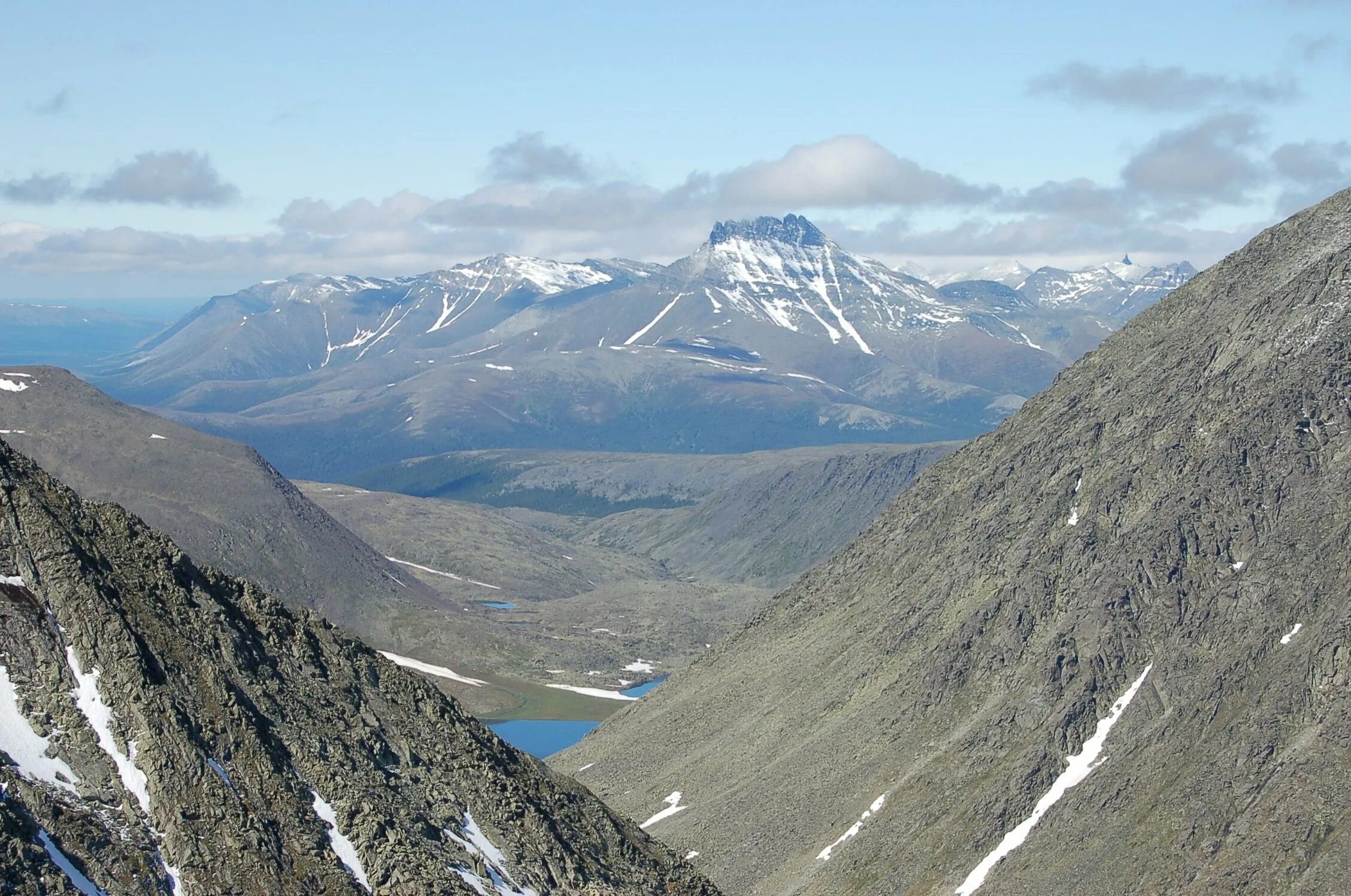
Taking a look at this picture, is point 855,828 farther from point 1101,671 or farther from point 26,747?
point 26,747

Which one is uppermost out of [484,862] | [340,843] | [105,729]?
[105,729]

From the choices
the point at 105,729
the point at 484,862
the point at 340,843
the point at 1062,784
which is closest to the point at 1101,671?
the point at 1062,784

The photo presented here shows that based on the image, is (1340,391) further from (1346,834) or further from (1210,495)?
(1346,834)

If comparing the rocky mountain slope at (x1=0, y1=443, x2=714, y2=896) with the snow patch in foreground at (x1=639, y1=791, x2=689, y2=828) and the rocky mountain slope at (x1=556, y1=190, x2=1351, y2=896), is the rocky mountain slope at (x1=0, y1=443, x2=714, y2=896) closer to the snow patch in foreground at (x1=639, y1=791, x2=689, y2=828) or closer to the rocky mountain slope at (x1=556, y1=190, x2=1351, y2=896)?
the rocky mountain slope at (x1=556, y1=190, x2=1351, y2=896)

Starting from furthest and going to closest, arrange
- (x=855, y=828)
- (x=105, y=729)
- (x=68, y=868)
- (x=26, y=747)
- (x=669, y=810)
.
A: 1. (x=669, y=810)
2. (x=855, y=828)
3. (x=105, y=729)
4. (x=26, y=747)
5. (x=68, y=868)

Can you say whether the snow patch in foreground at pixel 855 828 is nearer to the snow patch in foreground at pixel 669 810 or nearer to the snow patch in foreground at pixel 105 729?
the snow patch in foreground at pixel 669 810

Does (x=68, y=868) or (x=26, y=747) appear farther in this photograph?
(x=26, y=747)

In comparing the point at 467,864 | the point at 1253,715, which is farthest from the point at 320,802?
the point at 1253,715

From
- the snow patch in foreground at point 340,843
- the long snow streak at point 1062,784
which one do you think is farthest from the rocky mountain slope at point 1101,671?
the snow patch in foreground at point 340,843
